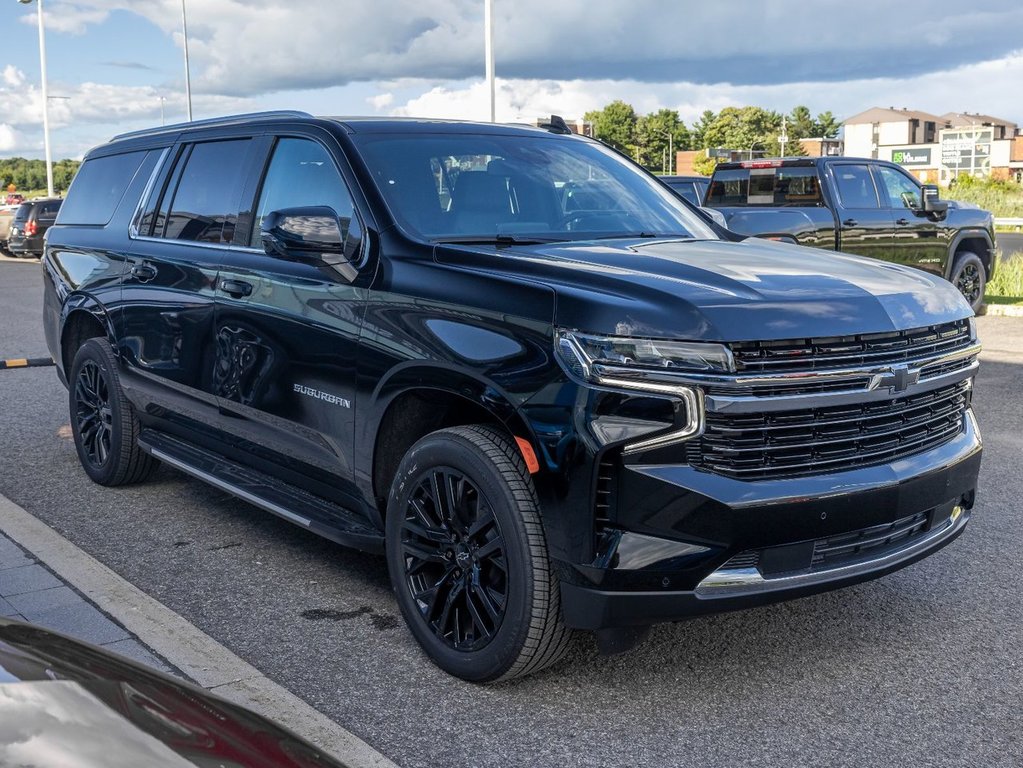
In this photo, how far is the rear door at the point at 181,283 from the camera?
5387 millimetres

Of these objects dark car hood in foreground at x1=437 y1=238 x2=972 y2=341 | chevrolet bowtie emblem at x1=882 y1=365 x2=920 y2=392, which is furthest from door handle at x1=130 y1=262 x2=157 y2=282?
chevrolet bowtie emblem at x1=882 y1=365 x2=920 y2=392

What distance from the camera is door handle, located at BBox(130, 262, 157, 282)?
5898mm

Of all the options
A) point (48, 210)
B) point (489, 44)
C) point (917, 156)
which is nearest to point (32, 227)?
point (48, 210)

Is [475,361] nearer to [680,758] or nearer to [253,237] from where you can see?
[680,758]

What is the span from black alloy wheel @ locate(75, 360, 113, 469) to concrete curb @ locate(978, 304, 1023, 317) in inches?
464

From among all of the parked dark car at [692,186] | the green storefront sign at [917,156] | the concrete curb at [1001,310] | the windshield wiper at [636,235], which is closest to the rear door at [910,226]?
the concrete curb at [1001,310]

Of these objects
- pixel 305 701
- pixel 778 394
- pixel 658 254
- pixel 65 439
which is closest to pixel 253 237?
pixel 658 254

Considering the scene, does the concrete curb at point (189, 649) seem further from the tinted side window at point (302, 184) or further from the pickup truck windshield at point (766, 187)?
the pickup truck windshield at point (766, 187)

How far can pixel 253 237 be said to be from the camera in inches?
204

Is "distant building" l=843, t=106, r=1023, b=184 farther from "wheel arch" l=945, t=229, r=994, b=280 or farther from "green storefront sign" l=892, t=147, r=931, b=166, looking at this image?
"wheel arch" l=945, t=229, r=994, b=280

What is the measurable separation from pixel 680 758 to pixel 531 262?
164 centimetres

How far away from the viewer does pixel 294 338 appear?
15.4 feet

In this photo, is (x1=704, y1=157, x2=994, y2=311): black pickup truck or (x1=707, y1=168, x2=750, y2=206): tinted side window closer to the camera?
(x1=704, y1=157, x2=994, y2=311): black pickup truck

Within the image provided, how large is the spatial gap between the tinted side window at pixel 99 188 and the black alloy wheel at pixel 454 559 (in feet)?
11.1
